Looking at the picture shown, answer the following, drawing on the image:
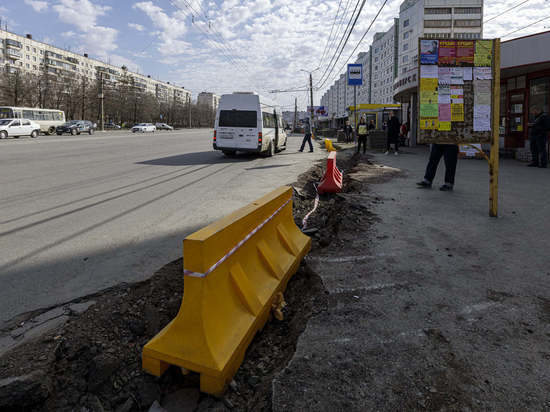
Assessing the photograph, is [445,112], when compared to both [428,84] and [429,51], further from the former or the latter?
[429,51]

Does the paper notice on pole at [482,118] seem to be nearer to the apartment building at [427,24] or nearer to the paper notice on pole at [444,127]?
the paper notice on pole at [444,127]

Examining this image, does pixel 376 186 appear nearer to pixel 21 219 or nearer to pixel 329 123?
pixel 21 219

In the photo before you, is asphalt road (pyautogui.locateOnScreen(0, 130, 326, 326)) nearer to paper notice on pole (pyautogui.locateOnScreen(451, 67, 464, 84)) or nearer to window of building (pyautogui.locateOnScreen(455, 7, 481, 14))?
paper notice on pole (pyautogui.locateOnScreen(451, 67, 464, 84))

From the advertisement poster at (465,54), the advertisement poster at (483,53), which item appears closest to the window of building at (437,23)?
the advertisement poster at (483,53)

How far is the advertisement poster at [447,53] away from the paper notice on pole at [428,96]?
0.45m

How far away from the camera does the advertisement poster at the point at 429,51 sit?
5797 millimetres

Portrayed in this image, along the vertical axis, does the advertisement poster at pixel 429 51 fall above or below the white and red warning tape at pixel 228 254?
above

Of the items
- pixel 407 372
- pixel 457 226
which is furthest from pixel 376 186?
pixel 407 372

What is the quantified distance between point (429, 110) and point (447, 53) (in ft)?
2.91

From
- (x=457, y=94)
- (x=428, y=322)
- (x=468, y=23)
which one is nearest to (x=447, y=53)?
(x=457, y=94)

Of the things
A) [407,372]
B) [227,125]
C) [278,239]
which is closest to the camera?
[407,372]

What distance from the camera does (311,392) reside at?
6.38ft

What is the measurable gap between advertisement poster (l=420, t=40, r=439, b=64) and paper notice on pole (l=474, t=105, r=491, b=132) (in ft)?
3.35

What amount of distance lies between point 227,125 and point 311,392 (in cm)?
1458
